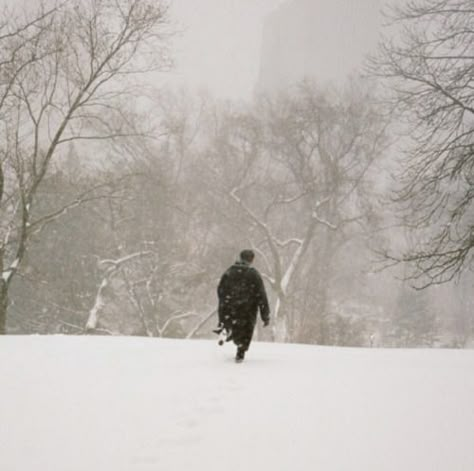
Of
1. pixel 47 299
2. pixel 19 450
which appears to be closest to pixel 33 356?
pixel 19 450

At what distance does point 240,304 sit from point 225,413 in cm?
241

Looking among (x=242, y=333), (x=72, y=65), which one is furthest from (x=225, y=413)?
(x=72, y=65)

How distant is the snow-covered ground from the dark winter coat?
69cm

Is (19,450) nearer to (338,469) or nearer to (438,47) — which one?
(338,469)

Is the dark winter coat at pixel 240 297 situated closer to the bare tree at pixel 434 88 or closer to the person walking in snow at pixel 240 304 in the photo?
the person walking in snow at pixel 240 304

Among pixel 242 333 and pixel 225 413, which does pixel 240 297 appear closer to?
pixel 242 333

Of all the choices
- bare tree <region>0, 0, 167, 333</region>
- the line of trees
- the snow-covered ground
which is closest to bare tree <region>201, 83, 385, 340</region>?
the line of trees

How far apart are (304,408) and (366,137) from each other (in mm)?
20282

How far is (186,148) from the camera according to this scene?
26.4m

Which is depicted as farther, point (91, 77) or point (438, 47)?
→ point (91, 77)

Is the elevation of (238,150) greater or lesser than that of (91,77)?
greater

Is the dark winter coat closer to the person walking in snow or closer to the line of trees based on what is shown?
the person walking in snow

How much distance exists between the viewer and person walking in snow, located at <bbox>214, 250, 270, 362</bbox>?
6340 millimetres

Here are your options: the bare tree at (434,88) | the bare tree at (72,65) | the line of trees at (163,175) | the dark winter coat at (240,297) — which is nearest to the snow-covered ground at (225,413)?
the dark winter coat at (240,297)
